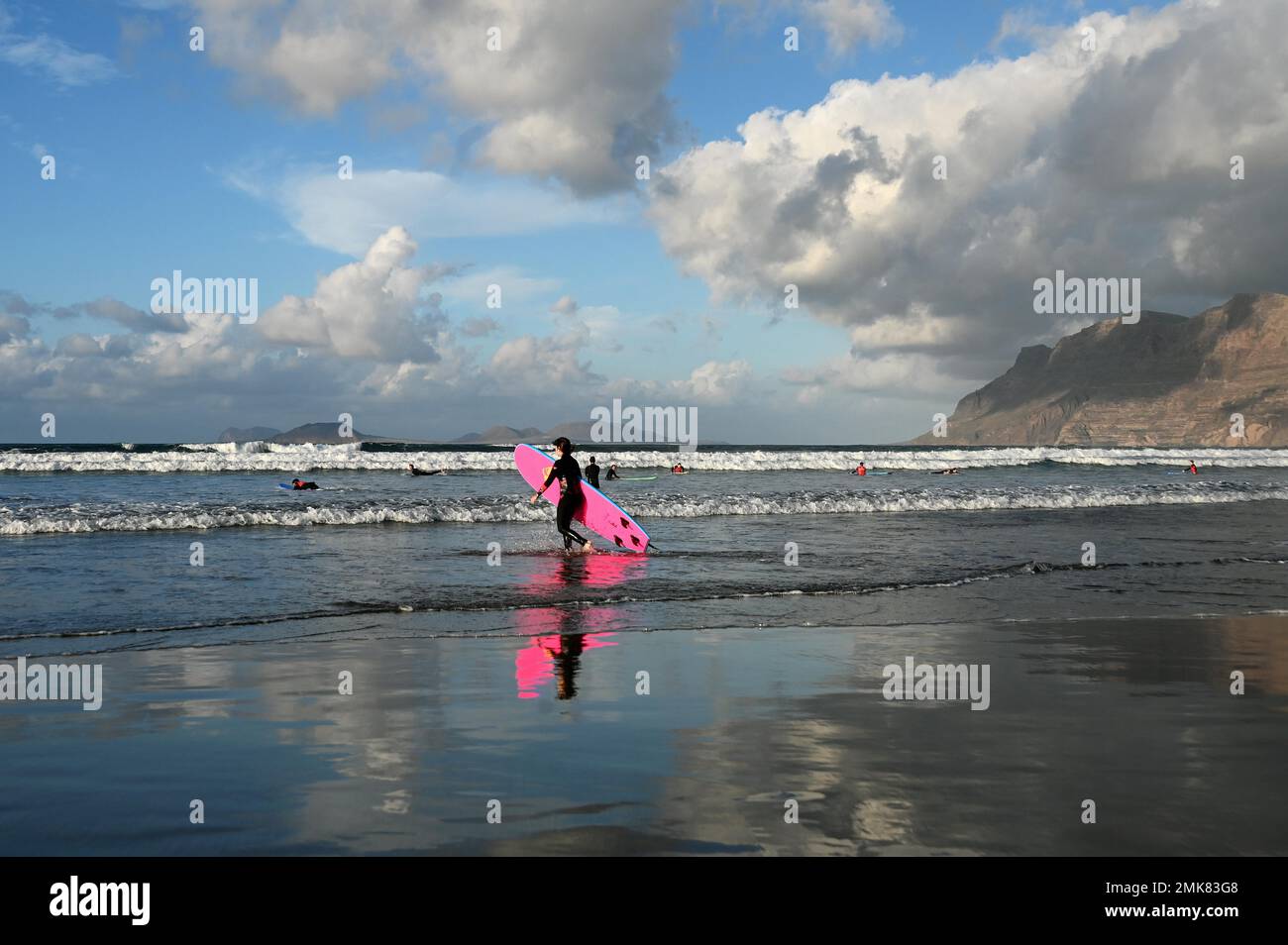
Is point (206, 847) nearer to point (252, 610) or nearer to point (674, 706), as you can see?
point (674, 706)

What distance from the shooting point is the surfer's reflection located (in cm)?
726

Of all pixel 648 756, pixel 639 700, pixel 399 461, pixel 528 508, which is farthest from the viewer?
pixel 399 461

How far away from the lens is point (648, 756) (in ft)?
16.8

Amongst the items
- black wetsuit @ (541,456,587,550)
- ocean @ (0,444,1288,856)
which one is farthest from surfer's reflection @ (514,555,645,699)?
black wetsuit @ (541,456,587,550)

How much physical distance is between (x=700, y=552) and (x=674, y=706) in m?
10.7

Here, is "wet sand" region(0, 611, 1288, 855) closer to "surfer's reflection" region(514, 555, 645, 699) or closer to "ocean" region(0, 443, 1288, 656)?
"surfer's reflection" region(514, 555, 645, 699)

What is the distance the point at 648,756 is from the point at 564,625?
4.95 m

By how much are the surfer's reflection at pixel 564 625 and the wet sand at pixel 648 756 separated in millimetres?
85

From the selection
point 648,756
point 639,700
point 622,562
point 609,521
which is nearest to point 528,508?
point 609,521

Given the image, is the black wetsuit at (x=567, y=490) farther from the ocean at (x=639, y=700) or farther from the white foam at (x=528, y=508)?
the white foam at (x=528, y=508)

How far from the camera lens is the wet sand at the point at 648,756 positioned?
398cm

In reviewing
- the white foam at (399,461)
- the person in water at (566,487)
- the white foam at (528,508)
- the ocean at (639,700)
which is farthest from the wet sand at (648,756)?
the white foam at (399,461)

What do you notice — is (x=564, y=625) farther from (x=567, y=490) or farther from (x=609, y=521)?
(x=609, y=521)
